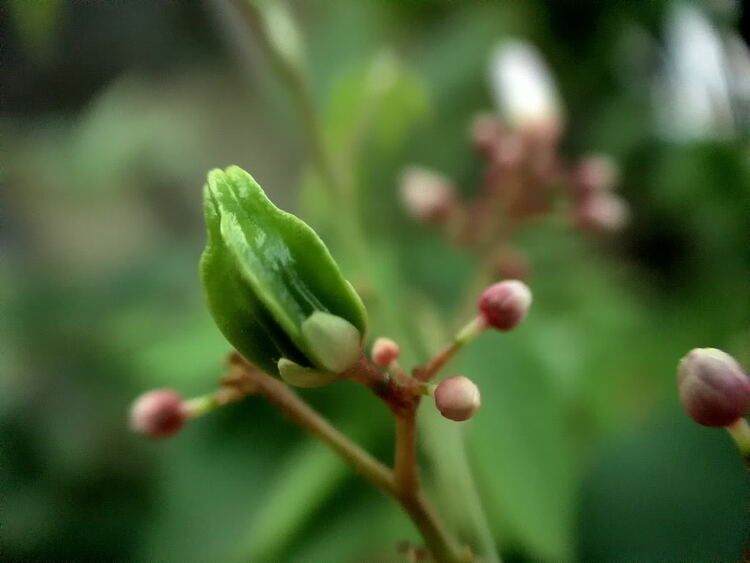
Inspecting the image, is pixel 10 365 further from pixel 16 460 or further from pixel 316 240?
pixel 316 240

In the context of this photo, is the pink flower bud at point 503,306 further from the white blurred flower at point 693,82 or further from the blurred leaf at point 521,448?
the white blurred flower at point 693,82

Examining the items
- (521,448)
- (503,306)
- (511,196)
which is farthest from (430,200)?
(503,306)

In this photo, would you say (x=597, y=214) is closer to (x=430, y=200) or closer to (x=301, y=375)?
(x=430, y=200)

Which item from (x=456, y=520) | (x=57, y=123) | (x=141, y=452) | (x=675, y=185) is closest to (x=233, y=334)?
(x=456, y=520)

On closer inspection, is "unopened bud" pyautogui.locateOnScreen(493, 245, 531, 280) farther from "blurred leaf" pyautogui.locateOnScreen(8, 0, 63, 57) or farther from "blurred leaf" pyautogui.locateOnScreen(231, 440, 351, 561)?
"blurred leaf" pyautogui.locateOnScreen(8, 0, 63, 57)

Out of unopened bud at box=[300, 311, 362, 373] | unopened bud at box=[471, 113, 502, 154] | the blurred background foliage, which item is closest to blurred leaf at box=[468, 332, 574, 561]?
the blurred background foliage
